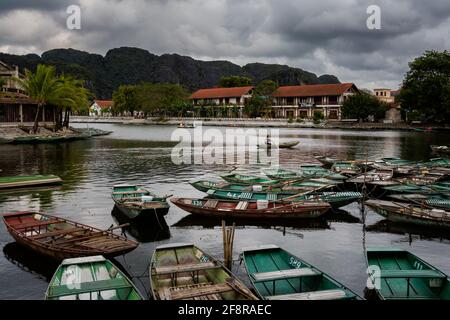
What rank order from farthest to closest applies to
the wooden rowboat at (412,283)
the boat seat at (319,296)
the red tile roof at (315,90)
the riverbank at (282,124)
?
1. the red tile roof at (315,90)
2. the riverbank at (282,124)
3. the wooden rowboat at (412,283)
4. the boat seat at (319,296)

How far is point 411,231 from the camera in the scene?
21.1 m

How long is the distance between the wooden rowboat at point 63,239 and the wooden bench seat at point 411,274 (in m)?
8.53

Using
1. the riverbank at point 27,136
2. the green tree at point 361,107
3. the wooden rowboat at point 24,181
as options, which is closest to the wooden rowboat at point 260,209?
the wooden rowboat at point 24,181

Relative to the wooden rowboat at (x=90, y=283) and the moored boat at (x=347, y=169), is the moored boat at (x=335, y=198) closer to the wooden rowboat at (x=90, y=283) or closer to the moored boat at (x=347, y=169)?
the moored boat at (x=347, y=169)

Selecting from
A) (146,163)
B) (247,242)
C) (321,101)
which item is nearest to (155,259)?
(247,242)

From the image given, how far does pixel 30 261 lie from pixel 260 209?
1086 centimetres

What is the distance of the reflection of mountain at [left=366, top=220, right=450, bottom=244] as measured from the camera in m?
20.2

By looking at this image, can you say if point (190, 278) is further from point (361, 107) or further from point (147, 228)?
point (361, 107)

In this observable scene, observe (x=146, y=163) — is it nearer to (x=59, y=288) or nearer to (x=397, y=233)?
(x=397, y=233)

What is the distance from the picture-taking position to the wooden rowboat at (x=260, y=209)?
22.1 m

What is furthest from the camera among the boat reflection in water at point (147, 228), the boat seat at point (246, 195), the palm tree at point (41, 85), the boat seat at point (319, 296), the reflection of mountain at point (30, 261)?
the palm tree at point (41, 85)
